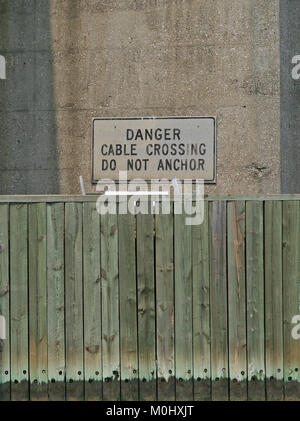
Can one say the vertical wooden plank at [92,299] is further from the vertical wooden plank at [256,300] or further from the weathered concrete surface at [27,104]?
the weathered concrete surface at [27,104]

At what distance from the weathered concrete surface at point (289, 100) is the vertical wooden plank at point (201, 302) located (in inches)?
113

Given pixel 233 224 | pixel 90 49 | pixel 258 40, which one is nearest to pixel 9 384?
pixel 233 224

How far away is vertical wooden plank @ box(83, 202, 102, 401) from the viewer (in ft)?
18.7

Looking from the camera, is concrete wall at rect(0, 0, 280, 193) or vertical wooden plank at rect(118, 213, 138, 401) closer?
vertical wooden plank at rect(118, 213, 138, 401)

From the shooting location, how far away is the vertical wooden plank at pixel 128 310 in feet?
18.6

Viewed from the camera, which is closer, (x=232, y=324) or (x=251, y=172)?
(x=232, y=324)

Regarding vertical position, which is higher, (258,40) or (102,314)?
(258,40)

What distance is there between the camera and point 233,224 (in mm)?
5656

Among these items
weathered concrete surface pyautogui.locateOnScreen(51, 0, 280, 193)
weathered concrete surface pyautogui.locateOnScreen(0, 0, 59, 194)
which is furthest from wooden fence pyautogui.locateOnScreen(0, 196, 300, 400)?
weathered concrete surface pyautogui.locateOnScreen(0, 0, 59, 194)

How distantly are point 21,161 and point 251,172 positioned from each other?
9.25ft

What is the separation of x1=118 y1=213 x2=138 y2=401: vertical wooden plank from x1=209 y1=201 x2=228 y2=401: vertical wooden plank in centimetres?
64

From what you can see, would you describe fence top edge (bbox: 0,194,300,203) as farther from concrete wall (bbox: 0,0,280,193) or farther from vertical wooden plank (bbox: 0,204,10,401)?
concrete wall (bbox: 0,0,280,193)

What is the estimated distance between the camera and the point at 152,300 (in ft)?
18.6
